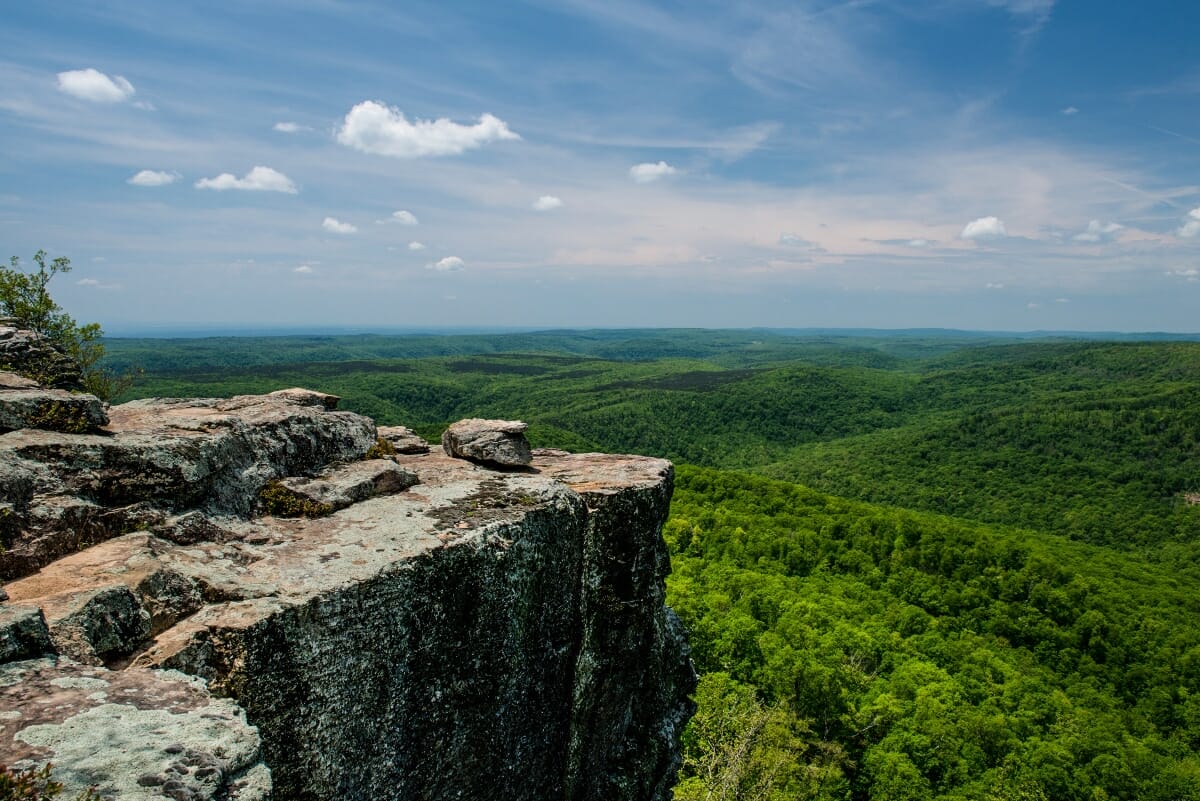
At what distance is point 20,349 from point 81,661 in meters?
12.7

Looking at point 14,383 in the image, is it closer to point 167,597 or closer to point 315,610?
point 167,597

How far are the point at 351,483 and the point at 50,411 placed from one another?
5072mm

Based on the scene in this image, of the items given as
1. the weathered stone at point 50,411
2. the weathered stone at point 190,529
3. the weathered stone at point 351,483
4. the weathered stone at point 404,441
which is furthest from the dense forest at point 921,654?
the weathered stone at point 50,411

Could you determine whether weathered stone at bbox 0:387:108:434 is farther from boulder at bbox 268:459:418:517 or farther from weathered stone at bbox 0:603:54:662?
weathered stone at bbox 0:603:54:662

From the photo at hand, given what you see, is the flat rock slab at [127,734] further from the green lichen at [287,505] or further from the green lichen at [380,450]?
the green lichen at [380,450]

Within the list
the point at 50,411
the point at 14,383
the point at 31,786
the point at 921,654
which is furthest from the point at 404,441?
the point at 921,654

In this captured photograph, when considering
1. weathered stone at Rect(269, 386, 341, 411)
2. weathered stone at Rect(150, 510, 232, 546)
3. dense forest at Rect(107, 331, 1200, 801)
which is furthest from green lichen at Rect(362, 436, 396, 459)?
dense forest at Rect(107, 331, 1200, 801)

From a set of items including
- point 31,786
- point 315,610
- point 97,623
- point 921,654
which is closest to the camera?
point 31,786

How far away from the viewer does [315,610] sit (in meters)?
8.40

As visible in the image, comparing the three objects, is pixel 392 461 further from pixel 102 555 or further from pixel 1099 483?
pixel 1099 483

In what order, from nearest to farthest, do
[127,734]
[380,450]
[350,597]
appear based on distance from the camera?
[127,734] → [350,597] → [380,450]

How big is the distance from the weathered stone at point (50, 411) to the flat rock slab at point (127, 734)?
523 cm

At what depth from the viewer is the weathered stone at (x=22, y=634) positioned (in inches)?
248

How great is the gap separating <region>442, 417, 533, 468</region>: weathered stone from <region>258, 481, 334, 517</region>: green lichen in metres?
4.26
